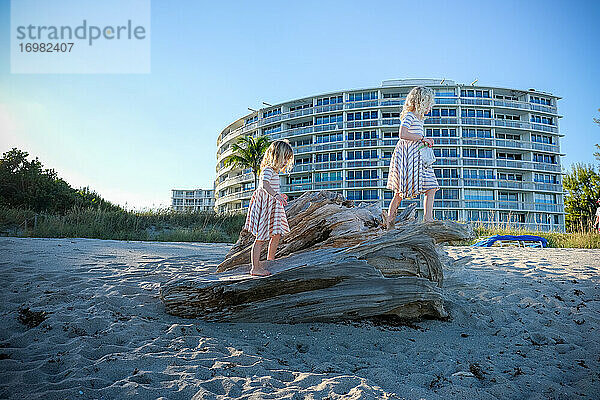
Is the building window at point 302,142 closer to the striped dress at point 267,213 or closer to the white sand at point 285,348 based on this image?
the white sand at point 285,348

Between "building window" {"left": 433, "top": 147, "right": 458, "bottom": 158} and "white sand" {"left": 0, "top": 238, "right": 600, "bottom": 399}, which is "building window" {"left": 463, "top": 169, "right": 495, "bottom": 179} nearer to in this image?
"building window" {"left": 433, "top": 147, "right": 458, "bottom": 158}

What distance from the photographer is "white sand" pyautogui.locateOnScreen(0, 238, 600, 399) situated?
2701mm

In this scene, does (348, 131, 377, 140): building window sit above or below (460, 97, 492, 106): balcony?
below

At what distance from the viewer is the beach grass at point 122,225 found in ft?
40.6

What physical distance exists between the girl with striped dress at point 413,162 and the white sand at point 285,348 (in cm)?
152

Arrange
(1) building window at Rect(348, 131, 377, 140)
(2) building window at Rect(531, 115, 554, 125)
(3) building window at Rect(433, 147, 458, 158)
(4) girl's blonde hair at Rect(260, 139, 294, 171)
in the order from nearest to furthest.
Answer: (4) girl's blonde hair at Rect(260, 139, 294, 171)
(3) building window at Rect(433, 147, 458, 158)
(2) building window at Rect(531, 115, 554, 125)
(1) building window at Rect(348, 131, 377, 140)

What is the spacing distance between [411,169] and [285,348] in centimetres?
260

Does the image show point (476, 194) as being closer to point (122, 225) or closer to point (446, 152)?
point (446, 152)

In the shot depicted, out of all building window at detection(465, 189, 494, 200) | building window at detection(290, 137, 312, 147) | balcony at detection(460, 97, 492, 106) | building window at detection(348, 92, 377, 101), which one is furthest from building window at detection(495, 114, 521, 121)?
building window at detection(290, 137, 312, 147)

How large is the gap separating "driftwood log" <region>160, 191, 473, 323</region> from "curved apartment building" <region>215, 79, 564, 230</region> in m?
40.2

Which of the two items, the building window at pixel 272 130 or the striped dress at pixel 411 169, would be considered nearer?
the striped dress at pixel 411 169

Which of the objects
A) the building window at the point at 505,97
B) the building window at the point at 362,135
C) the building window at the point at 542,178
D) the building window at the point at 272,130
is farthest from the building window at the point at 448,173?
the building window at the point at 272,130

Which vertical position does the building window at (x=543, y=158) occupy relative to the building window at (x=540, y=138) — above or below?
below

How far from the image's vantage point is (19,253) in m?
6.35
